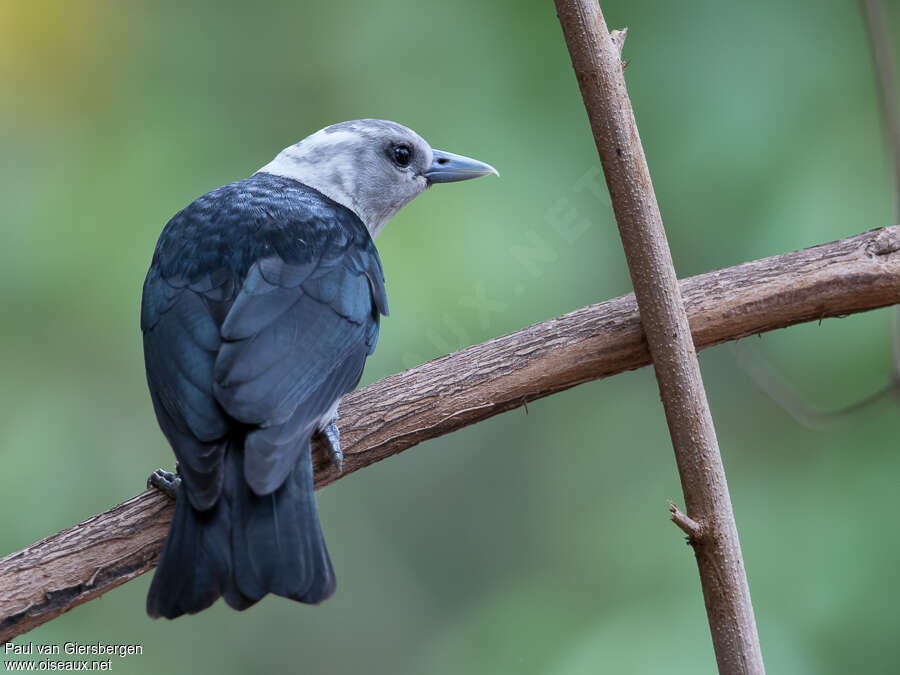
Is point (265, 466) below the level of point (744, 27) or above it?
below

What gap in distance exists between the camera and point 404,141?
8.22 feet

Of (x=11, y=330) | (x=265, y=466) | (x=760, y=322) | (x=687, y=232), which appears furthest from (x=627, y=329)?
(x=11, y=330)

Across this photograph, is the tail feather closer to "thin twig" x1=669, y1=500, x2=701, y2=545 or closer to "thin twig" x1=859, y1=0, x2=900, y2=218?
"thin twig" x1=669, y1=500, x2=701, y2=545

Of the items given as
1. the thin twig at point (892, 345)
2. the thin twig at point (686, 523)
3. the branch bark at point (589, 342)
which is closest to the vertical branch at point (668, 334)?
the thin twig at point (686, 523)

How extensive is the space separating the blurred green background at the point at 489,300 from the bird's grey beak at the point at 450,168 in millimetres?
376

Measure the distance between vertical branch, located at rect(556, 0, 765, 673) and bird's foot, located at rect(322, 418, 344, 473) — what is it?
2.14 feet

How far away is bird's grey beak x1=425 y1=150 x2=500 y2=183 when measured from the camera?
8.38ft

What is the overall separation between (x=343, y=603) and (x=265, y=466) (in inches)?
54.2

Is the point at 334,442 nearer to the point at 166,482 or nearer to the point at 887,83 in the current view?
the point at 166,482

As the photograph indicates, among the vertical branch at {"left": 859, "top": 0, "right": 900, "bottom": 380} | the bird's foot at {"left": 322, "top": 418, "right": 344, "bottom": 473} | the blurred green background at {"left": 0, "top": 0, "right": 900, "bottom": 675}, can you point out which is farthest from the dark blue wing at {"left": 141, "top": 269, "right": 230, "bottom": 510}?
the vertical branch at {"left": 859, "top": 0, "right": 900, "bottom": 380}

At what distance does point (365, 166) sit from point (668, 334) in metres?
1.02

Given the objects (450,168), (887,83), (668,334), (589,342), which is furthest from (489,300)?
(887,83)

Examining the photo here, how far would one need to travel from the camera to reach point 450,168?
101 inches

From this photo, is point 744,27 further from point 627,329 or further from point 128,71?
point 128,71
